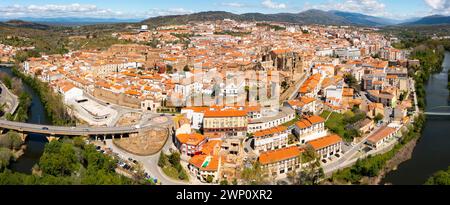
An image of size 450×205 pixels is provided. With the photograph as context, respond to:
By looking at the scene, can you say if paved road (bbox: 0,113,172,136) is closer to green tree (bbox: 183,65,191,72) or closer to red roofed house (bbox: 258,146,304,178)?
red roofed house (bbox: 258,146,304,178)

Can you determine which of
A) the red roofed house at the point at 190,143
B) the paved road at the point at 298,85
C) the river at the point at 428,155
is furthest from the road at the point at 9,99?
the river at the point at 428,155

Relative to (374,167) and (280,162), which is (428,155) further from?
(280,162)

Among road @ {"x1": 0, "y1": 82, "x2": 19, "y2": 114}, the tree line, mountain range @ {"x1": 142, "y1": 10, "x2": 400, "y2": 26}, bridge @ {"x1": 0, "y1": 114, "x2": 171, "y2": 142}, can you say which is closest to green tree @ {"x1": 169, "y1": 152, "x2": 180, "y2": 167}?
the tree line

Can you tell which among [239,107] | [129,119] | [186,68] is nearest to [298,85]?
[239,107]

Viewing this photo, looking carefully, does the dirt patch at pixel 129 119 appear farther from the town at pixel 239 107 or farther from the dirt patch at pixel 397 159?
the dirt patch at pixel 397 159

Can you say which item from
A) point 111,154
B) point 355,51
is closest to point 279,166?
point 111,154

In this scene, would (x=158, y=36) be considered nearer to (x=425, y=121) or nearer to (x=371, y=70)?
(x=371, y=70)
